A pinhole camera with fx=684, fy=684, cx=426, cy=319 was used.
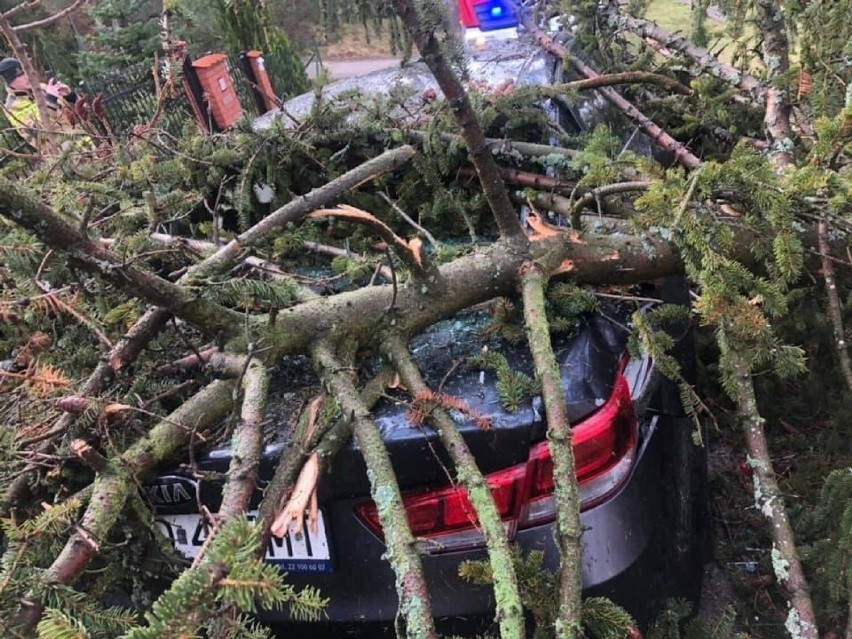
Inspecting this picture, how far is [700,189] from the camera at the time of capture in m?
1.82

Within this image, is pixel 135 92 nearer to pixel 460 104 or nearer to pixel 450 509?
pixel 460 104

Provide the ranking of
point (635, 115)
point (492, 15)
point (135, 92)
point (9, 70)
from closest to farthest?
point (635, 115)
point (492, 15)
point (9, 70)
point (135, 92)

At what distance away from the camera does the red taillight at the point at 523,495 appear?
1688 mm

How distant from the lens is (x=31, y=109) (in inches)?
209

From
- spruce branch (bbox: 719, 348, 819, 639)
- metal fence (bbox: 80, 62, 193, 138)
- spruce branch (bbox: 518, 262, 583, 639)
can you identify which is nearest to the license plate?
spruce branch (bbox: 518, 262, 583, 639)

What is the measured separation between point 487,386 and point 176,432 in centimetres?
80

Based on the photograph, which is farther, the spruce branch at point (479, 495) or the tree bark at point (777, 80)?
the tree bark at point (777, 80)

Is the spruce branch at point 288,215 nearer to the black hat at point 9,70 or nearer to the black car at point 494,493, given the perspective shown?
the black car at point 494,493

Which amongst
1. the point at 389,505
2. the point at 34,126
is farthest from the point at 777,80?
the point at 34,126

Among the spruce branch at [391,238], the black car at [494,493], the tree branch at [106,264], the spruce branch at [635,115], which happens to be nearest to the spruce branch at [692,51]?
the spruce branch at [635,115]

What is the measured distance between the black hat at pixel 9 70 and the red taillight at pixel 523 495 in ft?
25.8

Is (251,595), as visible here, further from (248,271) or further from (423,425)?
(248,271)

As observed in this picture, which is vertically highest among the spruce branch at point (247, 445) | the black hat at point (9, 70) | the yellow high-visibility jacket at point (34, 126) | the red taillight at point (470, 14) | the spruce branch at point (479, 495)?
the black hat at point (9, 70)

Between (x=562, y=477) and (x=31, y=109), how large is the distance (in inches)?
215
